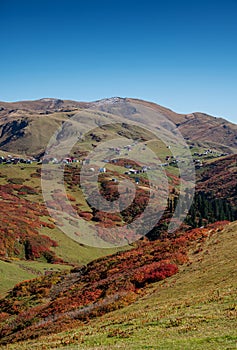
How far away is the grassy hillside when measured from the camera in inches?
603

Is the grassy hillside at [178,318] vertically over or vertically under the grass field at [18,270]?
over

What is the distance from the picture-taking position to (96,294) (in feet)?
106

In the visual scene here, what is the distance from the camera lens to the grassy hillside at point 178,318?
15.3 m

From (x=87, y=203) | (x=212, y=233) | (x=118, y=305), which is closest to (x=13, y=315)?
(x=118, y=305)

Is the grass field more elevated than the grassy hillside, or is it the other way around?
the grassy hillside

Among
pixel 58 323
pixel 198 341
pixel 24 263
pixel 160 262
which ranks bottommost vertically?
pixel 24 263

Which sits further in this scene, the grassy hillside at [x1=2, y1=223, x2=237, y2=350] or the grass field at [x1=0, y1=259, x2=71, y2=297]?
the grass field at [x1=0, y1=259, x2=71, y2=297]

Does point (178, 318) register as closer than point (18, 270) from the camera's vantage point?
Yes

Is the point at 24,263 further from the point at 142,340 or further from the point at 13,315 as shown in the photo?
the point at 142,340

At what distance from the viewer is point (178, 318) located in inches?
743

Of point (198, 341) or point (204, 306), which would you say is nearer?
point (198, 341)

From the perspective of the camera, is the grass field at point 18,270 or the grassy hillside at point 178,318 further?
the grass field at point 18,270

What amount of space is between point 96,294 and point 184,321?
51.3 ft

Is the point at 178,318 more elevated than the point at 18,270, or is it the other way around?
the point at 178,318
